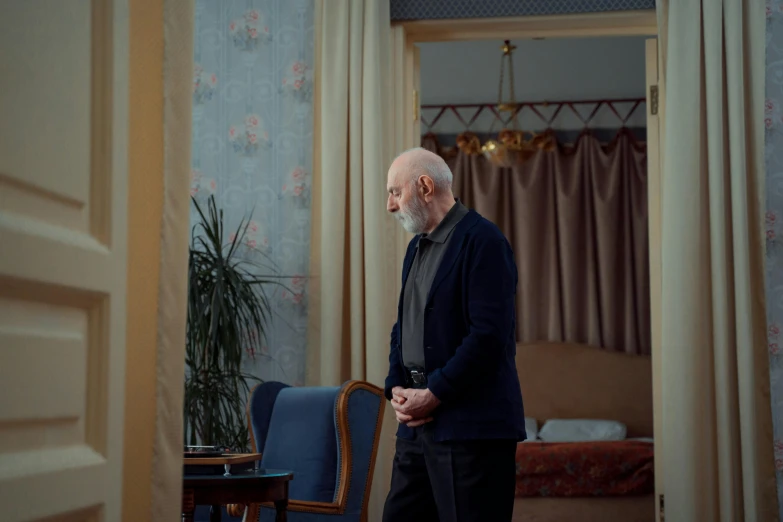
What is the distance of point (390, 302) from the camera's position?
4.36 metres

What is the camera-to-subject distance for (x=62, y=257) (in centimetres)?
133

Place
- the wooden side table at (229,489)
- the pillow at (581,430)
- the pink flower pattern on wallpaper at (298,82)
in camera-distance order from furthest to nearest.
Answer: the pillow at (581,430) → the pink flower pattern on wallpaper at (298,82) → the wooden side table at (229,489)

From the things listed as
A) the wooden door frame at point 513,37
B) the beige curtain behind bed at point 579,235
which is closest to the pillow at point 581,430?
the beige curtain behind bed at point 579,235

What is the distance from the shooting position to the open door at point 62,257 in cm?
123

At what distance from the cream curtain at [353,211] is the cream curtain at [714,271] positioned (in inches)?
48.2

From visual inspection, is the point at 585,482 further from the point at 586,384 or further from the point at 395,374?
the point at 395,374

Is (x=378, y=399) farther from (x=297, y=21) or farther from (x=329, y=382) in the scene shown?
(x=297, y=21)

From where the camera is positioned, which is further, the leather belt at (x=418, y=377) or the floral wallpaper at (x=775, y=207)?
the floral wallpaper at (x=775, y=207)

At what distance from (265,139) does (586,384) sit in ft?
12.2

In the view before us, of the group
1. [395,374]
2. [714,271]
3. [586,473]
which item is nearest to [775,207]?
[714,271]

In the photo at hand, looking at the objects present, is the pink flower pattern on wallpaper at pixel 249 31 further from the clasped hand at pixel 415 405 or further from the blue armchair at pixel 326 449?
the clasped hand at pixel 415 405

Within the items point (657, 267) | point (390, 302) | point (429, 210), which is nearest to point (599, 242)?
point (657, 267)

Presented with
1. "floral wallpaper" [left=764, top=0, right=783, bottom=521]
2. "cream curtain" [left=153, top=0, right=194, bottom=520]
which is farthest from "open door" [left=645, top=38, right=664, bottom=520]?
"cream curtain" [left=153, top=0, right=194, bottom=520]

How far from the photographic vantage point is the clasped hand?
2.46 m
